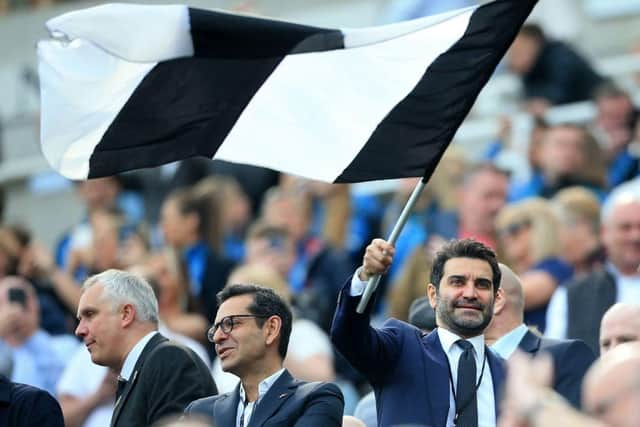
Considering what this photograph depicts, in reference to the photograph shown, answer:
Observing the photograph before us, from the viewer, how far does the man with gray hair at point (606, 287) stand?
10.9 m

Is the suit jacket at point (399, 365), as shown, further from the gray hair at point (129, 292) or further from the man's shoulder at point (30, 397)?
the man's shoulder at point (30, 397)

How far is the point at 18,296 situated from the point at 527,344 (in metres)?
4.20

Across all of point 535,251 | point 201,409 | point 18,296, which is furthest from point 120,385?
point 535,251

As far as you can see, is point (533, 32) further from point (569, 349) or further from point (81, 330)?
point (81, 330)

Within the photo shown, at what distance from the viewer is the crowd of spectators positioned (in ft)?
37.7

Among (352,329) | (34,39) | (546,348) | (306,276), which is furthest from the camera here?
(34,39)

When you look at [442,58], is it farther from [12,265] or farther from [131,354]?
[12,265]

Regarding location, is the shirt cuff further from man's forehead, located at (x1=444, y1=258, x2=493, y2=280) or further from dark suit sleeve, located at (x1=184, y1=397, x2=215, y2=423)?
dark suit sleeve, located at (x1=184, y1=397, x2=215, y2=423)

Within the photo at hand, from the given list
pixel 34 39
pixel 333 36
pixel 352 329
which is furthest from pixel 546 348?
pixel 34 39

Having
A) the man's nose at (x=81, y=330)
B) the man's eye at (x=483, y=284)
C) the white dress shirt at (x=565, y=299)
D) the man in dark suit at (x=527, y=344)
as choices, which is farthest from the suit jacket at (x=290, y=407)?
the white dress shirt at (x=565, y=299)

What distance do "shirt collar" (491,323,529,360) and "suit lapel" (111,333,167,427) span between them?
1.64 meters

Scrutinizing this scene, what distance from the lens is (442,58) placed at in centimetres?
902

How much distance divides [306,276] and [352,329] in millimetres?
5084

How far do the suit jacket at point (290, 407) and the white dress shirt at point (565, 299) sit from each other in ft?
8.65
